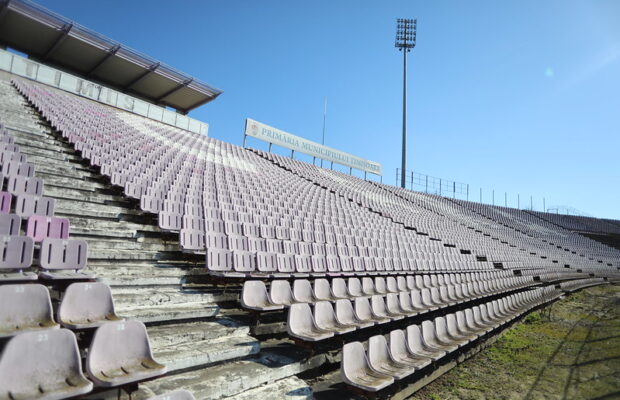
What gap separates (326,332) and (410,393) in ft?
3.62

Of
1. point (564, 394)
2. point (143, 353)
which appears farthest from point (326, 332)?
point (564, 394)

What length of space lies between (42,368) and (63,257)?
1860mm

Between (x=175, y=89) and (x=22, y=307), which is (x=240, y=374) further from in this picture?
(x=175, y=89)

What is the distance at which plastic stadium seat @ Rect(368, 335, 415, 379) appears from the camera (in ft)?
10.9

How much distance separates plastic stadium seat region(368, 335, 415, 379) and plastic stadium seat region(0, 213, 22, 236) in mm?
3680

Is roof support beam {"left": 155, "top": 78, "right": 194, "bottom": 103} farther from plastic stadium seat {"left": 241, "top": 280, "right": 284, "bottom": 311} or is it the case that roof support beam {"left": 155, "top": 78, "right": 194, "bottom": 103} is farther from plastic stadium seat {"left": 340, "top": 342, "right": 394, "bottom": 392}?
plastic stadium seat {"left": 340, "top": 342, "right": 394, "bottom": 392}

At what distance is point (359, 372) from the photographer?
3.18 metres

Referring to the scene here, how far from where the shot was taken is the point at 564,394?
166 inches

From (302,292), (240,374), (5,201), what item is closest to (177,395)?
(240,374)

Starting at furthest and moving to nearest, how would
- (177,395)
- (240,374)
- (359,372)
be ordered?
(359,372)
(240,374)
(177,395)

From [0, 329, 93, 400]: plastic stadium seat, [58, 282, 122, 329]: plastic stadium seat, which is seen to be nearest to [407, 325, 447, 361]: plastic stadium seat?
[58, 282, 122, 329]: plastic stadium seat

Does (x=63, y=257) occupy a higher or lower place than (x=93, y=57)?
lower

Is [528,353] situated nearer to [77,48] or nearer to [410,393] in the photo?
[410,393]

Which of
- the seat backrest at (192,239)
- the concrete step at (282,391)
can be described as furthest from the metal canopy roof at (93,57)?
the concrete step at (282,391)
